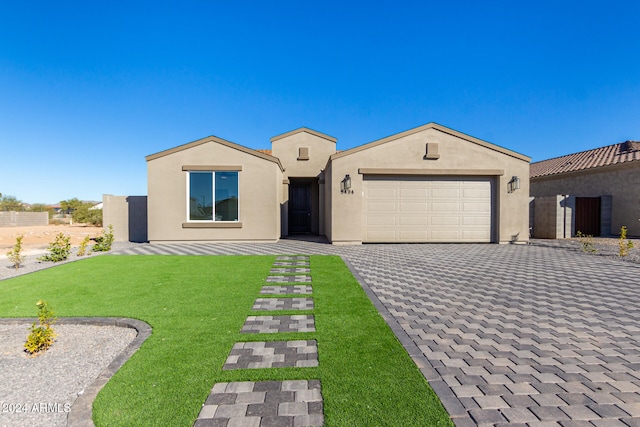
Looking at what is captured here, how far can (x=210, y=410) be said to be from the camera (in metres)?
2.10

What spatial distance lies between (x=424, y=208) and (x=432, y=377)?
33.2ft

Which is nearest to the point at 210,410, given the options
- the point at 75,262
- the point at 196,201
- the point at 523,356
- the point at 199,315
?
the point at 199,315

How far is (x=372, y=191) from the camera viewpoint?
466 inches

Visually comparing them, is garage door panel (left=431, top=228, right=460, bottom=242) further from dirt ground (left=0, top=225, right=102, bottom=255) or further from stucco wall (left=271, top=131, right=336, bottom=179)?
dirt ground (left=0, top=225, right=102, bottom=255)

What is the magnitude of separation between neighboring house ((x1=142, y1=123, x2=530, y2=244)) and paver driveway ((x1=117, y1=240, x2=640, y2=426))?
435 cm

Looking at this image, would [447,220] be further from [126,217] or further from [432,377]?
[126,217]

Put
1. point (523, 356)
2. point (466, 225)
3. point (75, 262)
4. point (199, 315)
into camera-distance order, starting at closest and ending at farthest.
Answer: point (523, 356)
point (199, 315)
point (75, 262)
point (466, 225)

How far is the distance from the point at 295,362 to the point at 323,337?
60cm

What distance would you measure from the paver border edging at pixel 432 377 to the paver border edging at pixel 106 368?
2552 mm

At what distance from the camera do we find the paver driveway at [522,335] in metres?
2.18

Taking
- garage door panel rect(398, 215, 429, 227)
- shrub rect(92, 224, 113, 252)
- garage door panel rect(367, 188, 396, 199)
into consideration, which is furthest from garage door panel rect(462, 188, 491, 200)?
shrub rect(92, 224, 113, 252)

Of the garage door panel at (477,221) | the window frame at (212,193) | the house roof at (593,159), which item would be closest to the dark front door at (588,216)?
the house roof at (593,159)

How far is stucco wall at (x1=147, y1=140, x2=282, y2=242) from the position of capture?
12164 millimetres

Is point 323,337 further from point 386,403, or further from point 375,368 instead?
point 386,403
